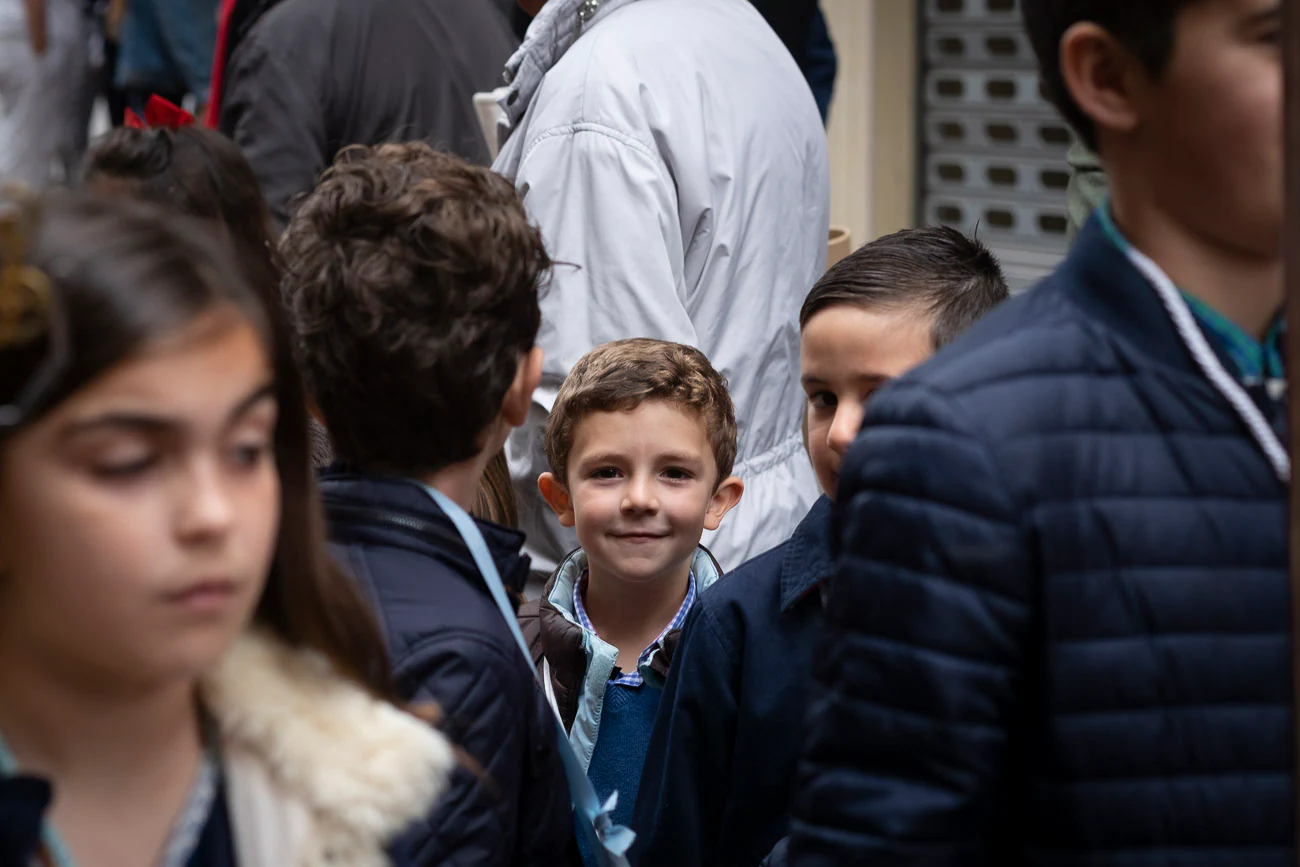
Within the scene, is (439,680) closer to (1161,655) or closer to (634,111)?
(1161,655)

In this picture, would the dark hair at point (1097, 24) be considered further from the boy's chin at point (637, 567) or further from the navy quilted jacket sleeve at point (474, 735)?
the boy's chin at point (637, 567)

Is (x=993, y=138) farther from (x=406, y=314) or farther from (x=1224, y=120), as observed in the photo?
(x=1224, y=120)

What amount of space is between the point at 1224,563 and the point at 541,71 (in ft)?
7.48

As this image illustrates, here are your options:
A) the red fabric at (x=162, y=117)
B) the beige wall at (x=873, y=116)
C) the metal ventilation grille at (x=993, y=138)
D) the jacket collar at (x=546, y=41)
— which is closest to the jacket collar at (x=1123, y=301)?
the jacket collar at (x=546, y=41)

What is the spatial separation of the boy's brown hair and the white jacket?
0.56ft

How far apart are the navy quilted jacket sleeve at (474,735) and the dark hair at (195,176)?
1.29 m

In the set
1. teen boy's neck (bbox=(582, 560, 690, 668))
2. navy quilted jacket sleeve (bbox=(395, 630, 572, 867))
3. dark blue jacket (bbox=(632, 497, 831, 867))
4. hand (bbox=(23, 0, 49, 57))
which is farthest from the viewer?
hand (bbox=(23, 0, 49, 57))

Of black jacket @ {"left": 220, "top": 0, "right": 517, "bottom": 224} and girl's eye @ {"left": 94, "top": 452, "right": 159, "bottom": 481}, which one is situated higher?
black jacket @ {"left": 220, "top": 0, "right": 517, "bottom": 224}

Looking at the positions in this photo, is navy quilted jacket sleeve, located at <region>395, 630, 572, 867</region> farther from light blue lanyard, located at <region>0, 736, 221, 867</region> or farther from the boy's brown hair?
the boy's brown hair

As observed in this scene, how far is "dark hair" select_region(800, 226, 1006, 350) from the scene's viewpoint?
2512 mm

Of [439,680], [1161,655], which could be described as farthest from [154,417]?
[1161,655]

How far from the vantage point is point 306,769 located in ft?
4.84

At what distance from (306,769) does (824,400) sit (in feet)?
Result: 4.02

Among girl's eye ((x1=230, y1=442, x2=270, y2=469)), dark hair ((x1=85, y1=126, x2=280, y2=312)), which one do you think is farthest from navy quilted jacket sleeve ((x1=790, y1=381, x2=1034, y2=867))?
dark hair ((x1=85, y1=126, x2=280, y2=312))
